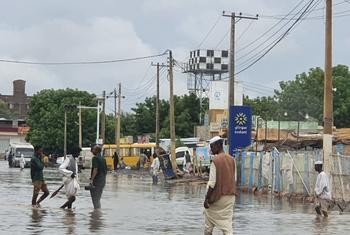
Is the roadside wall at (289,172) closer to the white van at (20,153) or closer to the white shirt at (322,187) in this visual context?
the white shirt at (322,187)

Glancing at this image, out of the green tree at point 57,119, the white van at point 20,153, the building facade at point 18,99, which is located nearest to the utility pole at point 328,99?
the white van at point 20,153

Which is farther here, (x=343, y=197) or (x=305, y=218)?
(x=343, y=197)

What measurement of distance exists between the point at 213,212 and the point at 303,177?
57.4 feet

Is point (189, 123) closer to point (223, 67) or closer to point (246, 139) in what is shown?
point (223, 67)

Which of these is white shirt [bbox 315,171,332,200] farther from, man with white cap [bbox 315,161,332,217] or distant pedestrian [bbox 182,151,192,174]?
distant pedestrian [bbox 182,151,192,174]

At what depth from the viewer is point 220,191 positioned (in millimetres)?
11578

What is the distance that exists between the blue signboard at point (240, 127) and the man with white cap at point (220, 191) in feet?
87.3

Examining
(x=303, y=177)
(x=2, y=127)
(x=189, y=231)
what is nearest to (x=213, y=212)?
(x=189, y=231)

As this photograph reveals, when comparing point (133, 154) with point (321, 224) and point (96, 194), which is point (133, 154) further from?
point (321, 224)

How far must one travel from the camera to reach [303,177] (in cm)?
2867

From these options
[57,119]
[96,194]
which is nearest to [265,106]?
[57,119]

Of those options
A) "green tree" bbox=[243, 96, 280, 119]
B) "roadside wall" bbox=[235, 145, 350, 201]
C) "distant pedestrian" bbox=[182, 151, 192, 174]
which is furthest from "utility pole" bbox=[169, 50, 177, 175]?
"green tree" bbox=[243, 96, 280, 119]

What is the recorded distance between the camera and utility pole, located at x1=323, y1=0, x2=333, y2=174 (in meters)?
25.9

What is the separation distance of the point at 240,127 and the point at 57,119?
6284 cm
